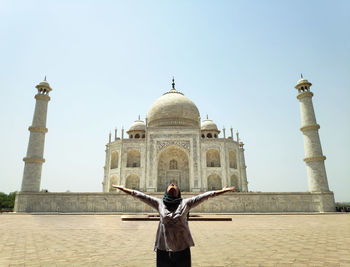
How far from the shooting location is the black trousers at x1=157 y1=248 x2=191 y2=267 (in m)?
2.21

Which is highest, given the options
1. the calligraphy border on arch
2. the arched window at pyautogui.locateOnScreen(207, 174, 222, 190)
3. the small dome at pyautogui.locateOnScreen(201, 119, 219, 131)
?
the small dome at pyautogui.locateOnScreen(201, 119, 219, 131)

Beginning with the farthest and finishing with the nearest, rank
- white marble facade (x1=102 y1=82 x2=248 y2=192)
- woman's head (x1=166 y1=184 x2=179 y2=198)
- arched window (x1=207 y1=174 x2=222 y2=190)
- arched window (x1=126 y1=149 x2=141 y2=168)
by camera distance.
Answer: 1. arched window (x1=126 y1=149 x2=141 y2=168)
2. arched window (x1=207 y1=174 x2=222 y2=190)
3. white marble facade (x1=102 y1=82 x2=248 y2=192)
4. woman's head (x1=166 y1=184 x2=179 y2=198)

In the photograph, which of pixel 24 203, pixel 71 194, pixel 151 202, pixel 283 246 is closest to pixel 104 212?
pixel 71 194

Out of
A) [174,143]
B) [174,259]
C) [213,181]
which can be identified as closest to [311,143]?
[213,181]

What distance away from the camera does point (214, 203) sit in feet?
57.2

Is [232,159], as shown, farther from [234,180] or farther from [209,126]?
[209,126]

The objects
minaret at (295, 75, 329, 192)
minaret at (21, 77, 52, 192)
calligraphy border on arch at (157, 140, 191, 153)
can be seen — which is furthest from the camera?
calligraphy border on arch at (157, 140, 191, 153)

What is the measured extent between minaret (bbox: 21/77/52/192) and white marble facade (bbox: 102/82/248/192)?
7.33 metres

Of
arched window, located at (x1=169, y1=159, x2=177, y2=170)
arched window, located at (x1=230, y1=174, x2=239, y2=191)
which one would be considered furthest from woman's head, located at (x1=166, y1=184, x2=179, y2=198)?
arched window, located at (x1=230, y1=174, x2=239, y2=191)

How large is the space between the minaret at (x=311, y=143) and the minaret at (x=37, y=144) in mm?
21817

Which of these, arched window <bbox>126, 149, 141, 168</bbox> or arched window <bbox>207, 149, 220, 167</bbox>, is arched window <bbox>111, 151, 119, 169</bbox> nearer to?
arched window <bbox>126, 149, 141, 168</bbox>

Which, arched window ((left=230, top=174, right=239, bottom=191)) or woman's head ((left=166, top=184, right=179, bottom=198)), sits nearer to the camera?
woman's head ((left=166, top=184, right=179, bottom=198))

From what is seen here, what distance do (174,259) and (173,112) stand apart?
88.9ft

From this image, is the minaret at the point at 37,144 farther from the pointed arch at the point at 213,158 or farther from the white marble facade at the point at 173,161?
the pointed arch at the point at 213,158
